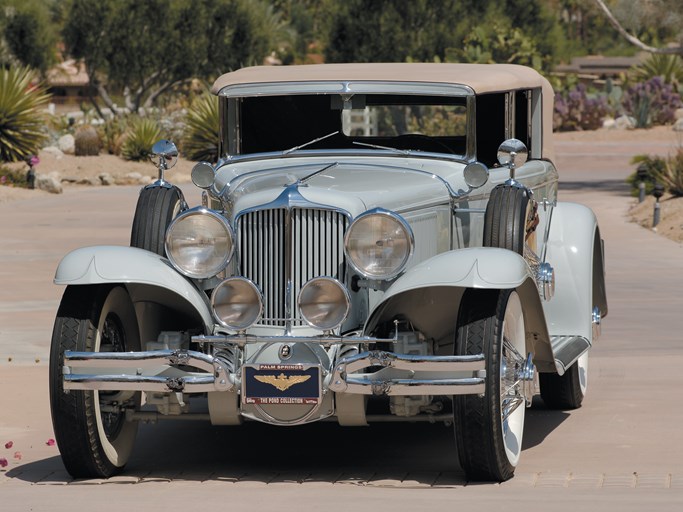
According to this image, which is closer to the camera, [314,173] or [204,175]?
[314,173]

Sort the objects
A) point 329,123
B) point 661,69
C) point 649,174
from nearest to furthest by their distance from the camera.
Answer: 1. point 329,123
2. point 649,174
3. point 661,69

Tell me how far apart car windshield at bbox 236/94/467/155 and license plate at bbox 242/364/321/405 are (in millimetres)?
1809

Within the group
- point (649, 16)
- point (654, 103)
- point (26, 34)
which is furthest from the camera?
point (26, 34)

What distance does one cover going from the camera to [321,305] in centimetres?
596

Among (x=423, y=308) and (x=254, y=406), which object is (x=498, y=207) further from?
(x=254, y=406)

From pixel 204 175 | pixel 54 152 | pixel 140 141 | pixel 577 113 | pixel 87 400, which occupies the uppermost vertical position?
pixel 204 175

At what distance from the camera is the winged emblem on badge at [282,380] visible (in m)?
5.81

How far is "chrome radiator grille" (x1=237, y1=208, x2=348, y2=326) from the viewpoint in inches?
241

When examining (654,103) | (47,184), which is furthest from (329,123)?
(654,103)

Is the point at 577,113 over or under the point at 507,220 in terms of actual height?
under

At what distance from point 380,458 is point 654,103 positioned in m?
39.6

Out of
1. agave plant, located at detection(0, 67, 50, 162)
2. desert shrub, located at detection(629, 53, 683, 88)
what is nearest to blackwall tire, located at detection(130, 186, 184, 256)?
agave plant, located at detection(0, 67, 50, 162)

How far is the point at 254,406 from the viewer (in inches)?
235

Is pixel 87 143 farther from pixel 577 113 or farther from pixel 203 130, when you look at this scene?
pixel 577 113
